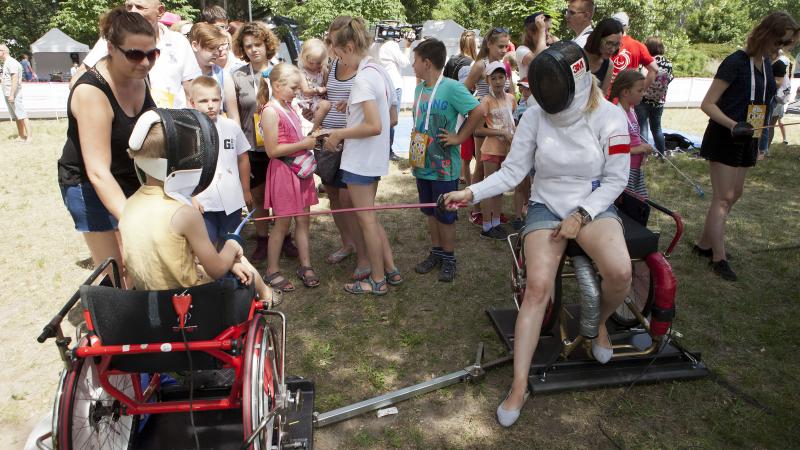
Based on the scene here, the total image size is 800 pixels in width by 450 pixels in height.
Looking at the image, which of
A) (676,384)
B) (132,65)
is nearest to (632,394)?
(676,384)

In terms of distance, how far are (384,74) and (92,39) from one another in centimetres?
3136

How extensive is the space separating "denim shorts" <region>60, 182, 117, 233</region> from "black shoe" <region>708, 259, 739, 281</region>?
4.56 meters

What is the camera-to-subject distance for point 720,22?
36.4m

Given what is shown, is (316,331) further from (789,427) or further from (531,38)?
(531,38)

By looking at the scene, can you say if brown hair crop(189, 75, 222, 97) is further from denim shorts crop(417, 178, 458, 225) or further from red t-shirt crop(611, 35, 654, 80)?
red t-shirt crop(611, 35, 654, 80)

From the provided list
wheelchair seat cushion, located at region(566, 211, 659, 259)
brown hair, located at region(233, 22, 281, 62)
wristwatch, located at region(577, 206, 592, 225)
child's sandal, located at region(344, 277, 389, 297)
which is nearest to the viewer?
wristwatch, located at region(577, 206, 592, 225)

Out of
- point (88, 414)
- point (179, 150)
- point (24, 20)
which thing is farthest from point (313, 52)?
point (24, 20)

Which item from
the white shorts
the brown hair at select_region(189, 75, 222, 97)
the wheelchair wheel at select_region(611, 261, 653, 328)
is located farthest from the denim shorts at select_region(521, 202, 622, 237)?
the white shorts

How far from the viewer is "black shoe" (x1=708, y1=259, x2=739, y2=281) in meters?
4.45

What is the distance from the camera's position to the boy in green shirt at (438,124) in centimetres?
407

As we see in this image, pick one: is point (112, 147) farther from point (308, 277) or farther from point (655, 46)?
point (655, 46)

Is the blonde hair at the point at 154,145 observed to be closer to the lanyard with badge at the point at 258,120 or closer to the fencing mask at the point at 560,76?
the fencing mask at the point at 560,76

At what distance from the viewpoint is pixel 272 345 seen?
102 inches

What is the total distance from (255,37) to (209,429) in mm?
3564
